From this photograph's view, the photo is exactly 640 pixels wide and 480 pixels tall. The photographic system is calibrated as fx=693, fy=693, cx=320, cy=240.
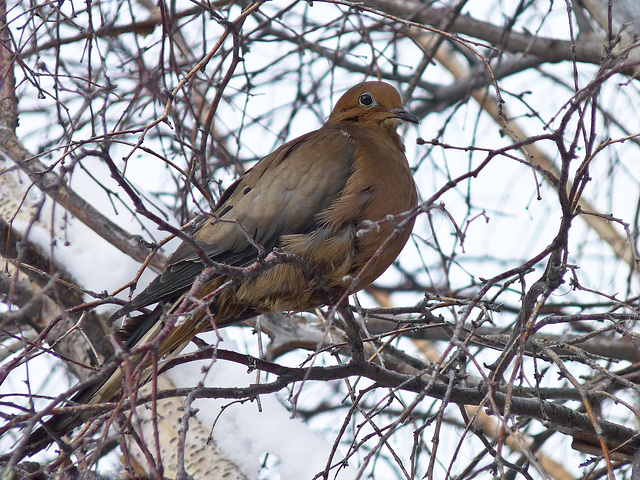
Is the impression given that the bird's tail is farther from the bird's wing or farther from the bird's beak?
the bird's beak

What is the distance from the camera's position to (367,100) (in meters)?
4.05

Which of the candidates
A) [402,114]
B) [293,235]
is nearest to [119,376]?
[293,235]

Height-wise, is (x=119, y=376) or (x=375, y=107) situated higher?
(x=375, y=107)

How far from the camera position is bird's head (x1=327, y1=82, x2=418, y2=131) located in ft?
12.9

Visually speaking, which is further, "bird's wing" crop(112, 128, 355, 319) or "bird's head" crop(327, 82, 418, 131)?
"bird's head" crop(327, 82, 418, 131)

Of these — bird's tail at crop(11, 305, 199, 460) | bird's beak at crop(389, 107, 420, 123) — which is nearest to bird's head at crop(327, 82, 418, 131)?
bird's beak at crop(389, 107, 420, 123)

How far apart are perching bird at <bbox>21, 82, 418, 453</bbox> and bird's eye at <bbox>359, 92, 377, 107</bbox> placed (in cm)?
46

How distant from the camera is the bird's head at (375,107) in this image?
3939 millimetres

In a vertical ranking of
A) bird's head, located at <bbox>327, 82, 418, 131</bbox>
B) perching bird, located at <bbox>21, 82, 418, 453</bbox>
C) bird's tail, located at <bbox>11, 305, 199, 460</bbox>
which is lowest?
bird's tail, located at <bbox>11, 305, 199, 460</bbox>

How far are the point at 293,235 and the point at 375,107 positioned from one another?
1224 millimetres

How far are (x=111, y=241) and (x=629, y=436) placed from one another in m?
2.76

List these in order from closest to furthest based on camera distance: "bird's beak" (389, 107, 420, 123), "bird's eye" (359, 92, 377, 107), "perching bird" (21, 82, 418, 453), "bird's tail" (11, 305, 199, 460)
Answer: "bird's tail" (11, 305, 199, 460), "perching bird" (21, 82, 418, 453), "bird's beak" (389, 107, 420, 123), "bird's eye" (359, 92, 377, 107)

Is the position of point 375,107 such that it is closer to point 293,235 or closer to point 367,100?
point 367,100

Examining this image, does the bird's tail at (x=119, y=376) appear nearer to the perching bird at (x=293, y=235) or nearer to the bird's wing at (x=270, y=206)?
the perching bird at (x=293, y=235)
